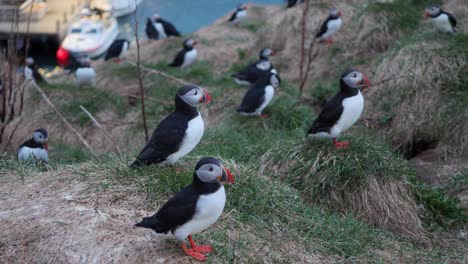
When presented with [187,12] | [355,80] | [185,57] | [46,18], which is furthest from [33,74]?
[187,12]

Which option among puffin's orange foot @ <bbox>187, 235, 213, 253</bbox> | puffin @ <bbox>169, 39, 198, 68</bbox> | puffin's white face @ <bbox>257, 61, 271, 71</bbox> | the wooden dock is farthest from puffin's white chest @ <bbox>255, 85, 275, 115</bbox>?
the wooden dock

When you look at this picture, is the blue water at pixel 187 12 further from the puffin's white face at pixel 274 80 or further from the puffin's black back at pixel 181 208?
the puffin's black back at pixel 181 208

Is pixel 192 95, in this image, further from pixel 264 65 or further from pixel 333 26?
pixel 333 26

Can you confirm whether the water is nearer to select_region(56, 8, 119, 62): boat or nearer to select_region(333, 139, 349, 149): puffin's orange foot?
select_region(56, 8, 119, 62): boat

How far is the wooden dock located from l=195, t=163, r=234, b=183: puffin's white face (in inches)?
586

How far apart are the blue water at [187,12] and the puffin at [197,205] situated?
1636cm

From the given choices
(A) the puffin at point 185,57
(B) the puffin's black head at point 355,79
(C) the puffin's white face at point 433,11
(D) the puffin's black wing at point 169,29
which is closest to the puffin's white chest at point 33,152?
(B) the puffin's black head at point 355,79

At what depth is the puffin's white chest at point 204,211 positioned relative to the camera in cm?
343

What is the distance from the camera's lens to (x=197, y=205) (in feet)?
11.3

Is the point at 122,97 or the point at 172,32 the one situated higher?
the point at 122,97

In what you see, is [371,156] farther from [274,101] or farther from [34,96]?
[34,96]

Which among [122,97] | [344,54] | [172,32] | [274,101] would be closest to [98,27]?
[172,32]

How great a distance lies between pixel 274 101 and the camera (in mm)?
7730

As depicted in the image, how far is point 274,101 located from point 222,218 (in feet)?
11.9
